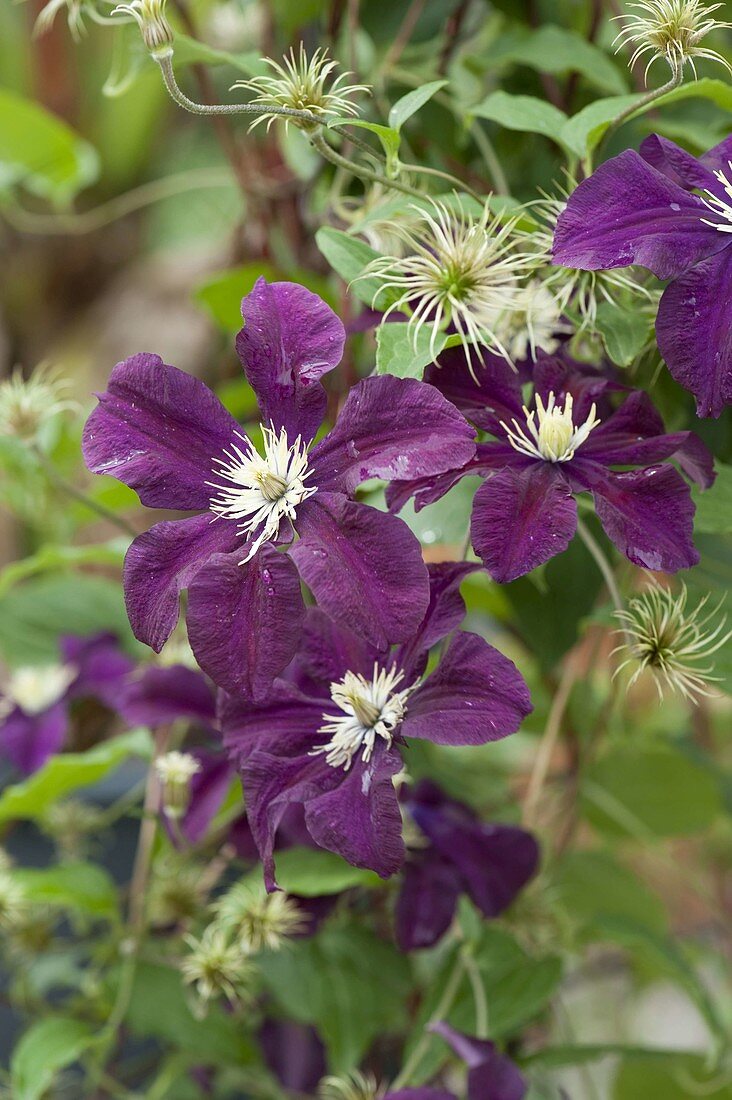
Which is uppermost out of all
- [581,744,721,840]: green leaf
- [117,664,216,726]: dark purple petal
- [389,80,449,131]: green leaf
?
[389,80,449,131]: green leaf

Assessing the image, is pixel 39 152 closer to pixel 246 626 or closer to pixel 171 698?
pixel 171 698

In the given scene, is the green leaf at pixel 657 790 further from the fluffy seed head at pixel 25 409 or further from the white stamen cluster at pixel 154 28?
the white stamen cluster at pixel 154 28

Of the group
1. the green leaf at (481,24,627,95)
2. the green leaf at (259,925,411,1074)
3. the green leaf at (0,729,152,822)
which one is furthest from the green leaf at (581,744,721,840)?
the green leaf at (481,24,627,95)

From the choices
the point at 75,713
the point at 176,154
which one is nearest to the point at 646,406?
the point at 75,713

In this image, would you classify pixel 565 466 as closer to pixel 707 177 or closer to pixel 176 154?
pixel 707 177

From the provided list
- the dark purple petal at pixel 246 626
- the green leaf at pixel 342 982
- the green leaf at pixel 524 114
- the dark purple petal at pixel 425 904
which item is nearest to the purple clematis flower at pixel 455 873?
the dark purple petal at pixel 425 904

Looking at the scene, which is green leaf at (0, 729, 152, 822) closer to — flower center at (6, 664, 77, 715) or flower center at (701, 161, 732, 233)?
flower center at (6, 664, 77, 715)
